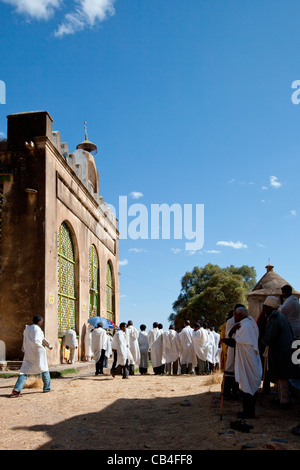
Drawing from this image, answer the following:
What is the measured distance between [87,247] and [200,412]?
523 inches

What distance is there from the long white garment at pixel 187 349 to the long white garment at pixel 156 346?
902mm

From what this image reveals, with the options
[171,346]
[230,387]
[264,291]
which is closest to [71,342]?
[171,346]

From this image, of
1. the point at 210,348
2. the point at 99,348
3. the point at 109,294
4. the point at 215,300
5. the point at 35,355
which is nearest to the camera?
the point at 35,355

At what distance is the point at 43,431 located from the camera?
5996 mm

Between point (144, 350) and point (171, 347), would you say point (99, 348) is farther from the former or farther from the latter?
point (171, 347)

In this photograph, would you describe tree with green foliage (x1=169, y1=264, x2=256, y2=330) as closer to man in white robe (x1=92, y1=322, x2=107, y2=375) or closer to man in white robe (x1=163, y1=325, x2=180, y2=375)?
man in white robe (x1=163, y1=325, x2=180, y2=375)

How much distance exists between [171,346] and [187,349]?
0.73 m

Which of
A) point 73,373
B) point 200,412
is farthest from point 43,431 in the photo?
point 73,373

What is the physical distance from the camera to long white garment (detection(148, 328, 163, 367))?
15539mm

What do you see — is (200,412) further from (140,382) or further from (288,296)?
(140,382)

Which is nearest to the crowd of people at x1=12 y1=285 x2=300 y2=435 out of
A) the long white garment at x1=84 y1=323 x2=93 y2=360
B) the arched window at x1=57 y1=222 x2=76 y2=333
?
the arched window at x1=57 y1=222 x2=76 y2=333

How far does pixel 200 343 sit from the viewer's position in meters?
14.3

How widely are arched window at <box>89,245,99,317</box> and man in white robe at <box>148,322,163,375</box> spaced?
17.9 feet
